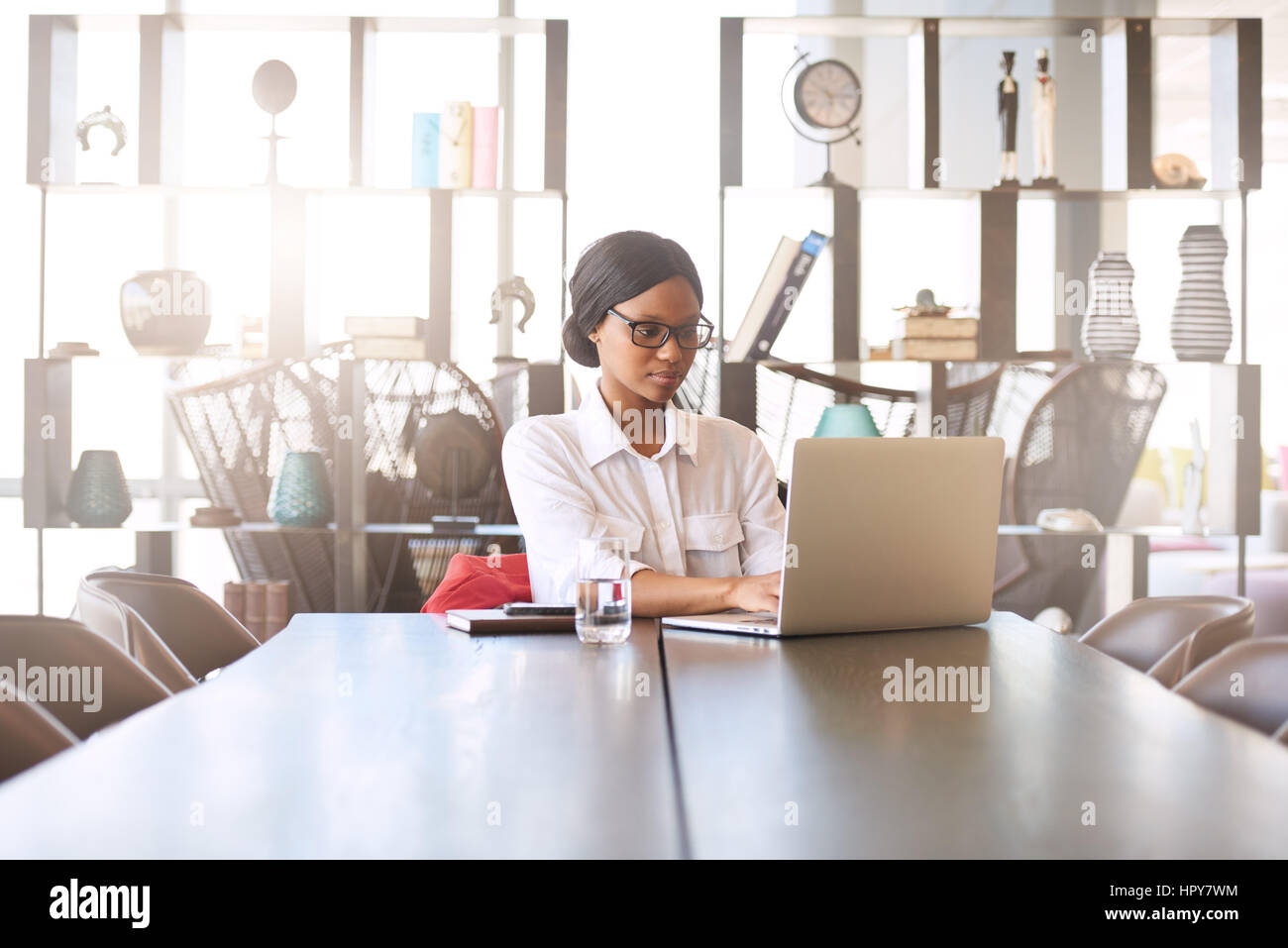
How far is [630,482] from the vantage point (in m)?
2.34

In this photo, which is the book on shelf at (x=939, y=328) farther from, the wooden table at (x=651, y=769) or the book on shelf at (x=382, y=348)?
the wooden table at (x=651, y=769)

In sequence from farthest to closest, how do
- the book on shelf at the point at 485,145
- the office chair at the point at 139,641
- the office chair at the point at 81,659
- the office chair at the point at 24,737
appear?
the book on shelf at the point at 485,145, the office chair at the point at 139,641, the office chair at the point at 81,659, the office chair at the point at 24,737

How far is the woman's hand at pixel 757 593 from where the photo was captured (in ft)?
6.00

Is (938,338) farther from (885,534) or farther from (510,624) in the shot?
(510,624)

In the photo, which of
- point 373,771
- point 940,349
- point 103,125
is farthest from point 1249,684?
point 103,125

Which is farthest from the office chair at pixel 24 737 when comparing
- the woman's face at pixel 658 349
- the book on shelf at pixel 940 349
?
the book on shelf at pixel 940 349

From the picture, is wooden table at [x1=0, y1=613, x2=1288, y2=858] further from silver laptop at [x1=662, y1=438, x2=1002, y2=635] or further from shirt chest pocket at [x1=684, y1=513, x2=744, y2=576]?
shirt chest pocket at [x1=684, y1=513, x2=744, y2=576]

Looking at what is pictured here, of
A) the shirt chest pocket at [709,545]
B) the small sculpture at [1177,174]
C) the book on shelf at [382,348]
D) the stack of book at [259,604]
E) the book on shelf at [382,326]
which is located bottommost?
the stack of book at [259,604]

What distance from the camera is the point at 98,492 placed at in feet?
11.9

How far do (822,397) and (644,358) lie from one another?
1541 millimetres

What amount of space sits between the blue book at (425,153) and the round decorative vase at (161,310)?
0.78m

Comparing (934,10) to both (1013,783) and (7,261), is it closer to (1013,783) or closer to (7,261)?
(7,261)

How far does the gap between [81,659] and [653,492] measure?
1.09 meters

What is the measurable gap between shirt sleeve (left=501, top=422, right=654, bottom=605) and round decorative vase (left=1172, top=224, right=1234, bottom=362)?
223 cm
